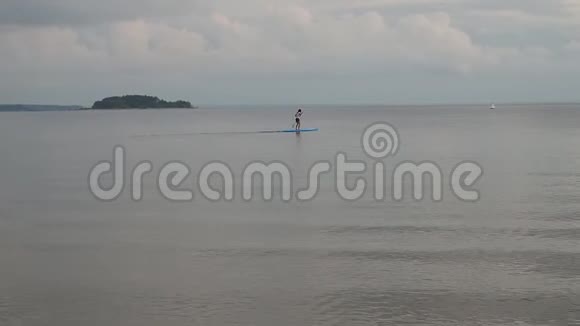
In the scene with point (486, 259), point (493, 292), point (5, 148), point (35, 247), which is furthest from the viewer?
point (5, 148)

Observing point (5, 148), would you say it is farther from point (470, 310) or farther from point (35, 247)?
point (470, 310)

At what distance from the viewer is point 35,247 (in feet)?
67.8

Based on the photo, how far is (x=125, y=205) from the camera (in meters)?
27.8

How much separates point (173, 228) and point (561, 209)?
12086 millimetres

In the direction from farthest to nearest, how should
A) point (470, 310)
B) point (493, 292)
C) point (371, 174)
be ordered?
1. point (371, 174)
2. point (493, 292)
3. point (470, 310)

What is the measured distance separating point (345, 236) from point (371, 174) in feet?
49.0

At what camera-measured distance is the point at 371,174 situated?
36312mm

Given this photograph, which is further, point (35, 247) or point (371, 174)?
point (371, 174)

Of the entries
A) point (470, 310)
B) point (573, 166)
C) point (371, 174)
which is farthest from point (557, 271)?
point (573, 166)

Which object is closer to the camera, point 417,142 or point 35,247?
point 35,247

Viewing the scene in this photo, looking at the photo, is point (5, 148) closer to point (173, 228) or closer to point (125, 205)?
point (125, 205)

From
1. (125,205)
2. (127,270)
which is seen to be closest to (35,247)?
(127,270)

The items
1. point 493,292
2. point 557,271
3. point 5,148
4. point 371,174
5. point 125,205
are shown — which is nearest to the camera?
point 493,292

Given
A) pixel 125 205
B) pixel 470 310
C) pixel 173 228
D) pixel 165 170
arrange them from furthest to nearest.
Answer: pixel 165 170 < pixel 125 205 < pixel 173 228 < pixel 470 310
